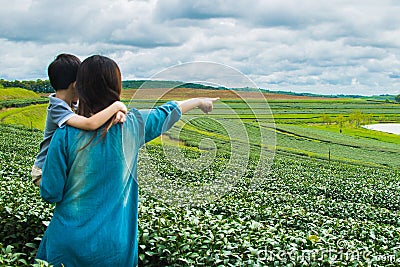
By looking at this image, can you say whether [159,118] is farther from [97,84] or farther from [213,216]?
[213,216]

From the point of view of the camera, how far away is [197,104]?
2.47 metres

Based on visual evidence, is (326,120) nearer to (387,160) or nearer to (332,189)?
(387,160)

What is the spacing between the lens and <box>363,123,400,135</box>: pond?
6585 cm

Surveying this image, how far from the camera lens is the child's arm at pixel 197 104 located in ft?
8.00

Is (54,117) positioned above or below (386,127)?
above

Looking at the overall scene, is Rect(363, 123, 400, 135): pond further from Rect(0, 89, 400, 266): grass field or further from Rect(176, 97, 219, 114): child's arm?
Rect(176, 97, 219, 114): child's arm

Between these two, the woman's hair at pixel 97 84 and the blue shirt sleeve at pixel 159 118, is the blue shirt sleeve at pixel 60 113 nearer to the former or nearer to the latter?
the woman's hair at pixel 97 84

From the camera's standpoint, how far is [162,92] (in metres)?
2.56

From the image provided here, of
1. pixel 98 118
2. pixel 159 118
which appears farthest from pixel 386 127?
pixel 98 118

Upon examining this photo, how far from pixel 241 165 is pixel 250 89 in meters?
0.47

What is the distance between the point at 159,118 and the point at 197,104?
249 millimetres

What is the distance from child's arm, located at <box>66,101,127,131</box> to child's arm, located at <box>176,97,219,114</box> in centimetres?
34

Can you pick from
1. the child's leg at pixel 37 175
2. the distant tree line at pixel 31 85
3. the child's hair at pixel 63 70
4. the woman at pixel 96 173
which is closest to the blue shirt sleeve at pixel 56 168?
the woman at pixel 96 173

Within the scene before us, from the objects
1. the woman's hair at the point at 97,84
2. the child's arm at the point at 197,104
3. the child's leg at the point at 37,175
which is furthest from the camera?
the child's leg at the point at 37,175
